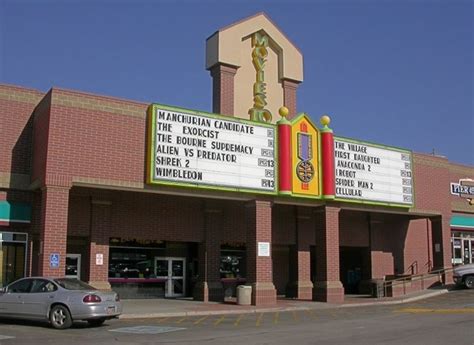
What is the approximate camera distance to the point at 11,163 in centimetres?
2378

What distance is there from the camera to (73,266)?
2616 cm

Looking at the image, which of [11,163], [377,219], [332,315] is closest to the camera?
[332,315]

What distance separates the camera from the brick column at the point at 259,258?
25578 millimetres

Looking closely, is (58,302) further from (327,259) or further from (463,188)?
(463,188)

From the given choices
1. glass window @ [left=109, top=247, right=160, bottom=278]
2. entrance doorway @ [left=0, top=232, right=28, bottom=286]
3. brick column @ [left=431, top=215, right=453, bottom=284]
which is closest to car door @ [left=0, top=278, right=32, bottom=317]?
entrance doorway @ [left=0, top=232, right=28, bottom=286]

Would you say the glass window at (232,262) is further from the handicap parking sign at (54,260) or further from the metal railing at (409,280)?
the handicap parking sign at (54,260)

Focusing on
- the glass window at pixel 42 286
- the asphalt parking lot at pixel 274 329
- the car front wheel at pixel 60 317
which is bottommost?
the asphalt parking lot at pixel 274 329

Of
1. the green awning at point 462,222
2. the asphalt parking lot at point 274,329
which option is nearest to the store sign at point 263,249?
the asphalt parking lot at point 274,329

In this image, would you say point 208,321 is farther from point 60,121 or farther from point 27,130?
point 27,130

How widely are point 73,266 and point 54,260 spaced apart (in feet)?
16.2

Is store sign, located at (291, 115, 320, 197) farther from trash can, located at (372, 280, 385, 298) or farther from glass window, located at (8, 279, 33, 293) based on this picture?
glass window, located at (8, 279, 33, 293)

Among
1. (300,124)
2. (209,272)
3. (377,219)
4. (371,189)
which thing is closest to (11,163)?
(209,272)

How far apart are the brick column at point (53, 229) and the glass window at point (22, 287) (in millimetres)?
3379

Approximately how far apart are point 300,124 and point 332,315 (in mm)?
9255
